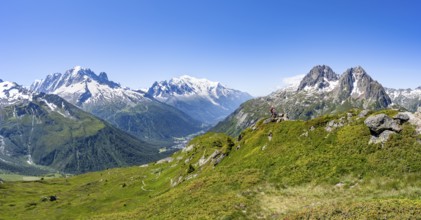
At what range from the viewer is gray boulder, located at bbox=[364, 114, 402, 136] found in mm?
55906

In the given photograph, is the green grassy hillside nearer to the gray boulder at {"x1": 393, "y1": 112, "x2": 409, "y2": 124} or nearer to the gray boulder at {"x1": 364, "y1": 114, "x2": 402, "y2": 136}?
the gray boulder at {"x1": 364, "y1": 114, "x2": 402, "y2": 136}

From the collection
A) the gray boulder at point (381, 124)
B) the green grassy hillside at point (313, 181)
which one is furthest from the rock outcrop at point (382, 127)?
the green grassy hillside at point (313, 181)

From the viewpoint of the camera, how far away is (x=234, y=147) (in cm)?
9325

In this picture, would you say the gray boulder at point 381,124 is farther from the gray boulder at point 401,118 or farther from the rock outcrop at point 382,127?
the gray boulder at point 401,118

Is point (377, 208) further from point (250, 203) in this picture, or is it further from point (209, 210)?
point (209, 210)

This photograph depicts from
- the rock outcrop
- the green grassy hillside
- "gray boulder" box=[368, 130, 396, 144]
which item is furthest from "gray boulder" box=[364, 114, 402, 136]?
the green grassy hillside

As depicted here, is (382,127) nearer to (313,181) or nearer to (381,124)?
(381,124)

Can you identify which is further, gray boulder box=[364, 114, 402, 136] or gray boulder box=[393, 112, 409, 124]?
gray boulder box=[393, 112, 409, 124]

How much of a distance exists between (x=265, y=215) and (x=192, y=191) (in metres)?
22.0

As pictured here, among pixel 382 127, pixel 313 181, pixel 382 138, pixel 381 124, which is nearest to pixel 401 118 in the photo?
pixel 381 124

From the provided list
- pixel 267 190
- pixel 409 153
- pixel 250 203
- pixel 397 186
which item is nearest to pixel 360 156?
pixel 409 153

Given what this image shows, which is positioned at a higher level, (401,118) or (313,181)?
(401,118)

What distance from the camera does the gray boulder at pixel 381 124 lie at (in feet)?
183

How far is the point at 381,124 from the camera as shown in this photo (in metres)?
57.1
